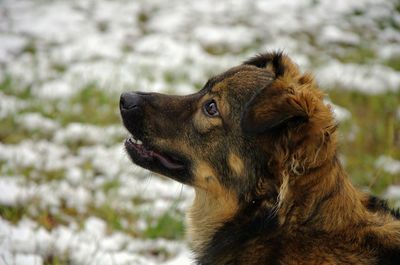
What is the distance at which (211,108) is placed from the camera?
10.1 ft

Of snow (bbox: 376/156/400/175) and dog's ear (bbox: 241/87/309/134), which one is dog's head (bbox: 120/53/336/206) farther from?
snow (bbox: 376/156/400/175)

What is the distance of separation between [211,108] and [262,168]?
53 centimetres

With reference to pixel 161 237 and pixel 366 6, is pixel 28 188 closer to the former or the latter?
pixel 161 237

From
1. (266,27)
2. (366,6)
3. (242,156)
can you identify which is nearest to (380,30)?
(366,6)

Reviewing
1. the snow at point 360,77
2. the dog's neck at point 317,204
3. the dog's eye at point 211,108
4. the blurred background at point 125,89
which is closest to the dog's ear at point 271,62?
the dog's eye at point 211,108

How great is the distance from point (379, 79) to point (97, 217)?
554 cm

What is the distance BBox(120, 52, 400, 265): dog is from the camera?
2590 mm

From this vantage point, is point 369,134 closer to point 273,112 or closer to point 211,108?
point 211,108

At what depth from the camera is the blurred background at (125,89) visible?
163 inches

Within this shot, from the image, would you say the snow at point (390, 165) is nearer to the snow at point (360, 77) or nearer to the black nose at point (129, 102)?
the snow at point (360, 77)

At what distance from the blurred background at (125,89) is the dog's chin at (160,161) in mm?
779

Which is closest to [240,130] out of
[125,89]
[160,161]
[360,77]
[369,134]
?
[160,161]

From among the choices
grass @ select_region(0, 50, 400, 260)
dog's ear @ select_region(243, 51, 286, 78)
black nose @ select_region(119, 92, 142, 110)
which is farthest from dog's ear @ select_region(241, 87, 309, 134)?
grass @ select_region(0, 50, 400, 260)

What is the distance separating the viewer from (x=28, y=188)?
438 centimetres
